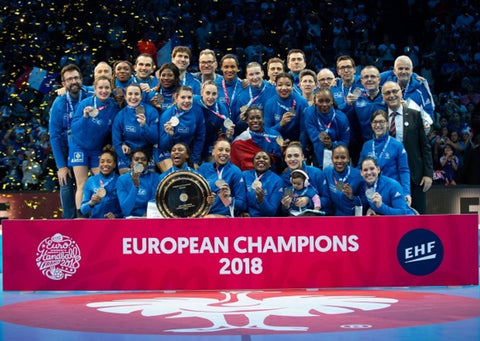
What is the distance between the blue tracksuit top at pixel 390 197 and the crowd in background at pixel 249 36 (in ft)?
19.9

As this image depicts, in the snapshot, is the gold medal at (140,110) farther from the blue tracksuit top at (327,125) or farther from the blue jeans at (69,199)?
the blue tracksuit top at (327,125)

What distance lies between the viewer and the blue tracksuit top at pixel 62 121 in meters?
7.80

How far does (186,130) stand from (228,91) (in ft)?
2.83

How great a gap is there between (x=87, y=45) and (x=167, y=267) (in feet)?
28.2

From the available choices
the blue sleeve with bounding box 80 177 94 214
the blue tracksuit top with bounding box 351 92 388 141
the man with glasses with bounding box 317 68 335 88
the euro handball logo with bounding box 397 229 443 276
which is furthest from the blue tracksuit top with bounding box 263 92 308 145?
the blue sleeve with bounding box 80 177 94 214

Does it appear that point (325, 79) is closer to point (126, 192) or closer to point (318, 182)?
point (318, 182)

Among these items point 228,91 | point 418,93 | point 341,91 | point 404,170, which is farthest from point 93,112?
point 418,93

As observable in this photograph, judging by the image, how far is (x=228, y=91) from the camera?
25.8 ft

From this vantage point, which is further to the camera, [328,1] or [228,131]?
[328,1]

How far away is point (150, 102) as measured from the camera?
7461 millimetres

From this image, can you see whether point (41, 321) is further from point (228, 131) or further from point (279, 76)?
point (279, 76)

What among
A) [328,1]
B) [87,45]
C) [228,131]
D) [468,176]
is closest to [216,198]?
[228,131]

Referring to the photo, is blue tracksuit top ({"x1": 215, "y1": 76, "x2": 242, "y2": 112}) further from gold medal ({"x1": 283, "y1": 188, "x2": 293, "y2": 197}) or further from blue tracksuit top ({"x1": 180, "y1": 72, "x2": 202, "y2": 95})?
gold medal ({"x1": 283, "y1": 188, "x2": 293, "y2": 197})

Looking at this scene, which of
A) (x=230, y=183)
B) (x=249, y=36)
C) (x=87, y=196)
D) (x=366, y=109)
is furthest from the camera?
(x=249, y=36)
